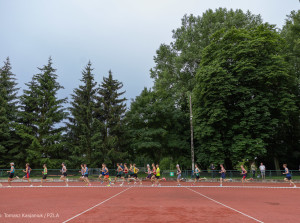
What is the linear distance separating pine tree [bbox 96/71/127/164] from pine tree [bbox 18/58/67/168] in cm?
668

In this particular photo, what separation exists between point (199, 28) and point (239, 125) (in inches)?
732

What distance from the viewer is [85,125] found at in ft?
111

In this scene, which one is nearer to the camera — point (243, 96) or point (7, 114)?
point (243, 96)

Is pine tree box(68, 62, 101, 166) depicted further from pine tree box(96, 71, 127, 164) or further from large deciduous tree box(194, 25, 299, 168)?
large deciduous tree box(194, 25, 299, 168)

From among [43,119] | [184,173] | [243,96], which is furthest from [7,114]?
[243,96]

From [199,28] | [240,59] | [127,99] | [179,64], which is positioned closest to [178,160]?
[127,99]

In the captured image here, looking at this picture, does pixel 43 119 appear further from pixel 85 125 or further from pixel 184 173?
pixel 184 173

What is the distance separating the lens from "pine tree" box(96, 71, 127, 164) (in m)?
33.3

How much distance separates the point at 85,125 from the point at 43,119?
8101mm

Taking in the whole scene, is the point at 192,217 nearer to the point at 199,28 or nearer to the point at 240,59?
the point at 240,59

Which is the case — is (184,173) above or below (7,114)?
below

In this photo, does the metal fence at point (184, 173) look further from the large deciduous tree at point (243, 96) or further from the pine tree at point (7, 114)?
the pine tree at point (7, 114)

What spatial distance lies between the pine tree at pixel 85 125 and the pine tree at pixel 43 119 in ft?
7.81

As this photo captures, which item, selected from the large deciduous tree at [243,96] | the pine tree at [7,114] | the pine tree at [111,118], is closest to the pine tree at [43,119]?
the pine tree at [7,114]
